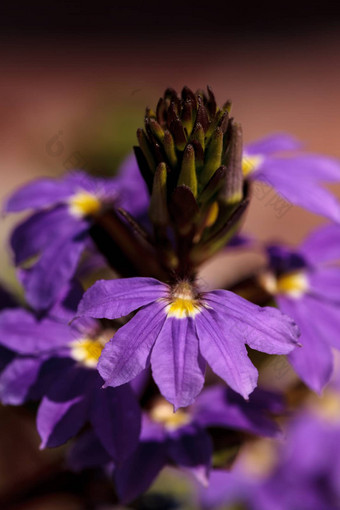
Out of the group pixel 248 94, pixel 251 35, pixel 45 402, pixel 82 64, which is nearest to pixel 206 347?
pixel 45 402

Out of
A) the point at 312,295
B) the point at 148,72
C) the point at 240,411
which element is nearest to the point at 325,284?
the point at 312,295

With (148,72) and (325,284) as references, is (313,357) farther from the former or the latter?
(148,72)

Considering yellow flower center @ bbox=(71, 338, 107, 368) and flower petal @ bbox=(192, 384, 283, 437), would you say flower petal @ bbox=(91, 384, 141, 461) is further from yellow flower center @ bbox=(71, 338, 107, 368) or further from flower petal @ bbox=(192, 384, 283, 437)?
flower petal @ bbox=(192, 384, 283, 437)

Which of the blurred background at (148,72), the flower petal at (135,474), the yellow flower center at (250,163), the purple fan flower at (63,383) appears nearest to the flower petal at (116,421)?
the purple fan flower at (63,383)

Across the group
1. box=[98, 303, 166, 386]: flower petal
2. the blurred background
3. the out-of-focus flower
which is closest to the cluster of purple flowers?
box=[98, 303, 166, 386]: flower petal

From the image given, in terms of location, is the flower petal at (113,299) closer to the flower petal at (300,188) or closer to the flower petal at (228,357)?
the flower petal at (228,357)

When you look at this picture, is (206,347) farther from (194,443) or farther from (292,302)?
(292,302)
